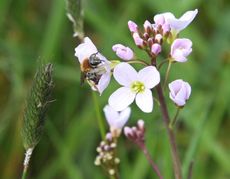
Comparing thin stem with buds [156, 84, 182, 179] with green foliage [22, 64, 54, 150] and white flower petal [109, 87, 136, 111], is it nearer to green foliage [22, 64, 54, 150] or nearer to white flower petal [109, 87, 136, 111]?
white flower petal [109, 87, 136, 111]

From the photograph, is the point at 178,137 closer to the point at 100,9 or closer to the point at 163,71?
Answer: the point at 163,71

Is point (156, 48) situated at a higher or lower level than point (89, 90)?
lower

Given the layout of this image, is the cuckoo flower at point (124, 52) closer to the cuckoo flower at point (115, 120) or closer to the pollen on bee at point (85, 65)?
the pollen on bee at point (85, 65)

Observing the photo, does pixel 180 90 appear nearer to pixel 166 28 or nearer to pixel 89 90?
pixel 166 28

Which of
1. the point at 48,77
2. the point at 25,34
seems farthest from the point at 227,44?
the point at 48,77

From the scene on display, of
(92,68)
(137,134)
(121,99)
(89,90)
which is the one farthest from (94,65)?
(89,90)

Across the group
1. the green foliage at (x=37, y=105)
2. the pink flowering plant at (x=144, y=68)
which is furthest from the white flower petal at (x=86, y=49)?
the green foliage at (x=37, y=105)

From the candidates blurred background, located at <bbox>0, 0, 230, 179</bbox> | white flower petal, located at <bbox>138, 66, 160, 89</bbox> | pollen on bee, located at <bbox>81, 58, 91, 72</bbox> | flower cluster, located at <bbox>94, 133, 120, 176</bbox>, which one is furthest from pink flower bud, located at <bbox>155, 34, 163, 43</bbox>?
blurred background, located at <bbox>0, 0, 230, 179</bbox>
